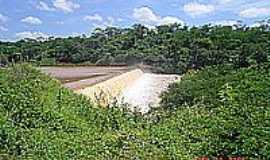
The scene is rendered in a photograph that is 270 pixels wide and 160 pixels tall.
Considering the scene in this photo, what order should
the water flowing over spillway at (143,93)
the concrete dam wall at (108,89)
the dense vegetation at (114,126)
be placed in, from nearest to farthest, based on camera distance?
the dense vegetation at (114,126) < the concrete dam wall at (108,89) < the water flowing over spillway at (143,93)

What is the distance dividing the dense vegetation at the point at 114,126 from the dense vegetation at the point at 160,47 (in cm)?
1620

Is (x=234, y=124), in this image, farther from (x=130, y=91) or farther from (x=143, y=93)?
(x=130, y=91)

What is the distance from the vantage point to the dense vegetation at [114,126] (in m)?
10.5

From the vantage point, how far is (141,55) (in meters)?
54.2

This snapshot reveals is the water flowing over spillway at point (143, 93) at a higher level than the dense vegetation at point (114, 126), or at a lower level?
lower

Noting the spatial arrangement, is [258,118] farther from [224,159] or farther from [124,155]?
[124,155]

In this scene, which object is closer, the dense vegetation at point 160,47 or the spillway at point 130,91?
the spillway at point 130,91

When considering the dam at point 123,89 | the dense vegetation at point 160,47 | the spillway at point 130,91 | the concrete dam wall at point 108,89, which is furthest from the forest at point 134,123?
the dense vegetation at point 160,47

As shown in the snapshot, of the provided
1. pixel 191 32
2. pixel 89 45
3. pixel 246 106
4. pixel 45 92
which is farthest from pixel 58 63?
pixel 246 106

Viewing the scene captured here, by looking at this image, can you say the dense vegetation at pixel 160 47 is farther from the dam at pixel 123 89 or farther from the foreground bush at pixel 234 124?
the foreground bush at pixel 234 124

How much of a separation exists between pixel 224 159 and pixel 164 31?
5373cm

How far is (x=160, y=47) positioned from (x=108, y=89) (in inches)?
1121

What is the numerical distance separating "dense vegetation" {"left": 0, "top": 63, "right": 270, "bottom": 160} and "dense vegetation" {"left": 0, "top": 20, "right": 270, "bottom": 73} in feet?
53.1

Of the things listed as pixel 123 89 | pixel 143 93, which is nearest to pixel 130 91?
pixel 123 89
